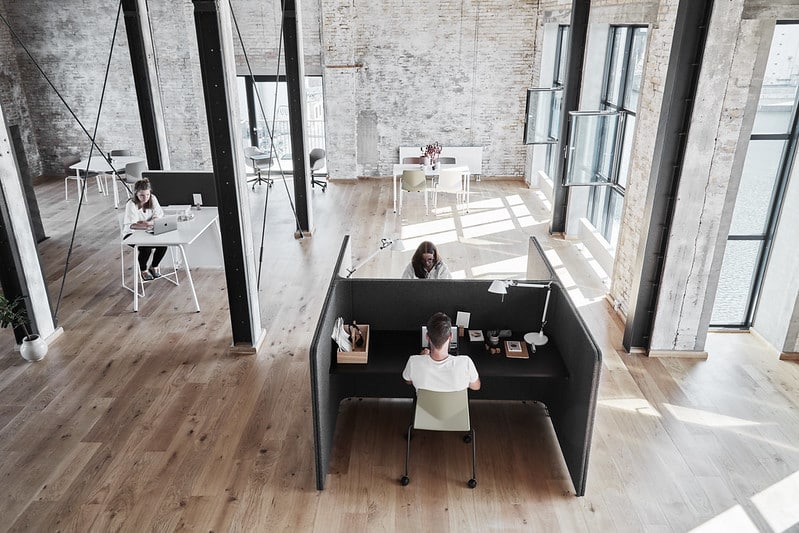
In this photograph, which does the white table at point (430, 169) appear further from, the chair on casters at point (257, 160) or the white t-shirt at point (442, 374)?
the white t-shirt at point (442, 374)

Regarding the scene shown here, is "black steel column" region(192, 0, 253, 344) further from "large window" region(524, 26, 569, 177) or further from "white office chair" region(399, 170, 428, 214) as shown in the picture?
"large window" region(524, 26, 569, 177)

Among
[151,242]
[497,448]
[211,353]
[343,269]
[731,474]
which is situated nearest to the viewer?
[731,474]

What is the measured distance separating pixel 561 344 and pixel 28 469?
406 cm

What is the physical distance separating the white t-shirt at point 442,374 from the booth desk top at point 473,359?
19.1 inches

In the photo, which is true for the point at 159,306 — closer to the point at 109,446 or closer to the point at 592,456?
the point at 109,446

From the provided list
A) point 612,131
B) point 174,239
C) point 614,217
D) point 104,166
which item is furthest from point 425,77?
point 174,239

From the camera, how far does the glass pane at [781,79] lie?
5.28m

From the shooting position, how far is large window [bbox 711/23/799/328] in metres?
5.32

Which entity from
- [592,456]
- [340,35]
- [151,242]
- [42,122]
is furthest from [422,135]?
[592,456]

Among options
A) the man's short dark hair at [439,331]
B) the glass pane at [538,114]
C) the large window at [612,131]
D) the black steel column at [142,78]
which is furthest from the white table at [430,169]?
the man's short dark hair at [439,331]

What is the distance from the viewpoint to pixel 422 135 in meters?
12.1

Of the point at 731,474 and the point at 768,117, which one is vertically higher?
the point at 768,117

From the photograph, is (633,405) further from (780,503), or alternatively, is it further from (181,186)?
(181,186)

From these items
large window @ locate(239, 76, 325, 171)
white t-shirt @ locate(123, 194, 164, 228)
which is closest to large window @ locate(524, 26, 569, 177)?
large window @ locate(239, 76, 325, 171)
